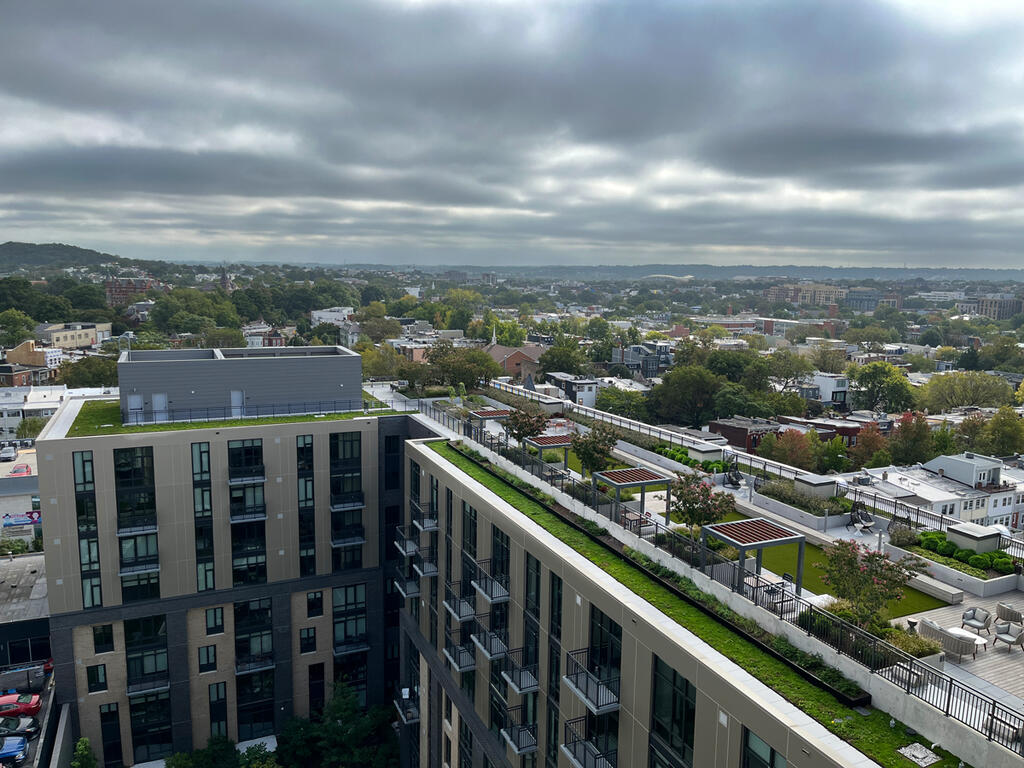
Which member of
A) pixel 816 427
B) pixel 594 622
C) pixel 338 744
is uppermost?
pixel 594 622

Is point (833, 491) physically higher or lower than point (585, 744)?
higher

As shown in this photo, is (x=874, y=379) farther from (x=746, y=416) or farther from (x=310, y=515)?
(x=310, y=515)

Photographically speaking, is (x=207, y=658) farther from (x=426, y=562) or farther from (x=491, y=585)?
(x=491, y=585)

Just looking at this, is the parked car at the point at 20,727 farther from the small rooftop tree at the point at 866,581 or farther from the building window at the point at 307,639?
the small rooftop tree at the point at 866,581

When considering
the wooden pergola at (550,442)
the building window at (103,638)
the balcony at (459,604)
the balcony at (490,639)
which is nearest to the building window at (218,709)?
the building window at (103,638)

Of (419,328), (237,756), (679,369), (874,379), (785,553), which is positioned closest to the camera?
(785,553)

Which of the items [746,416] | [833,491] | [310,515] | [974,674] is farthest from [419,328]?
[974,674]
